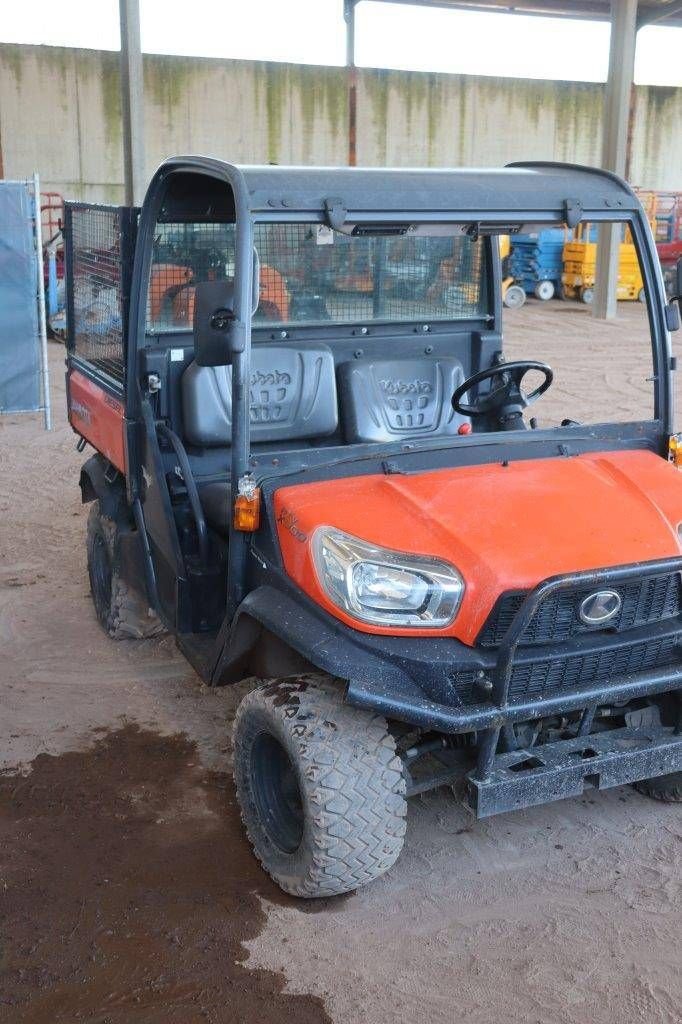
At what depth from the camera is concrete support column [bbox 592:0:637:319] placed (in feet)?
53.0

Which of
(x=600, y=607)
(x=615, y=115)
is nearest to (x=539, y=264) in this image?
(x=615, y=115)

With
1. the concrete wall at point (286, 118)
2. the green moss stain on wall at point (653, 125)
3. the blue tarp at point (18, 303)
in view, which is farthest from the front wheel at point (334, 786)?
the green moss stain on wall at point (653, 125)

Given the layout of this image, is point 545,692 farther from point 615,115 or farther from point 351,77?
point 351,77

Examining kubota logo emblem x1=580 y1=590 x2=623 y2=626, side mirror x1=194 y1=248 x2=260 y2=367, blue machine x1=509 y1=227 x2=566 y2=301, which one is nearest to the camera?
kubota logo emblem x1=580 y1=590 x2=623 y2=626

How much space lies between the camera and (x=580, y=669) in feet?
9.37

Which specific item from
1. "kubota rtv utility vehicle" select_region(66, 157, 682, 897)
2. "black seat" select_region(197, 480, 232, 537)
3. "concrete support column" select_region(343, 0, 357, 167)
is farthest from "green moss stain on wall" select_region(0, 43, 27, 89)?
"black seat" select_region(197, 480, 232, 537)

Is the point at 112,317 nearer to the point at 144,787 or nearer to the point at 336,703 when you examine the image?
the point at 144,787

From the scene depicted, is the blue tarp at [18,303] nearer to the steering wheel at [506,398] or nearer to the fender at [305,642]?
the steering wheel at [506,398]

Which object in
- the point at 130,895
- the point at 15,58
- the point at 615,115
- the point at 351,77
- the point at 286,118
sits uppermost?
the point at 351,77

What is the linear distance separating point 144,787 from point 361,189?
79.3 inches

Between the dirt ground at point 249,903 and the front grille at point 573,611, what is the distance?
30.2 inches

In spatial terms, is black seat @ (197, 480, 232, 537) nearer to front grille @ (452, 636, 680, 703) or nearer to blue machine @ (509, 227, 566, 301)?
front grille @ (452, 636, 680, 703)

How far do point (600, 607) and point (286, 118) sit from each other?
1856cm

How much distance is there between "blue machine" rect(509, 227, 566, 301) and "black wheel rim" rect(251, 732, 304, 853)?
16.4 m
